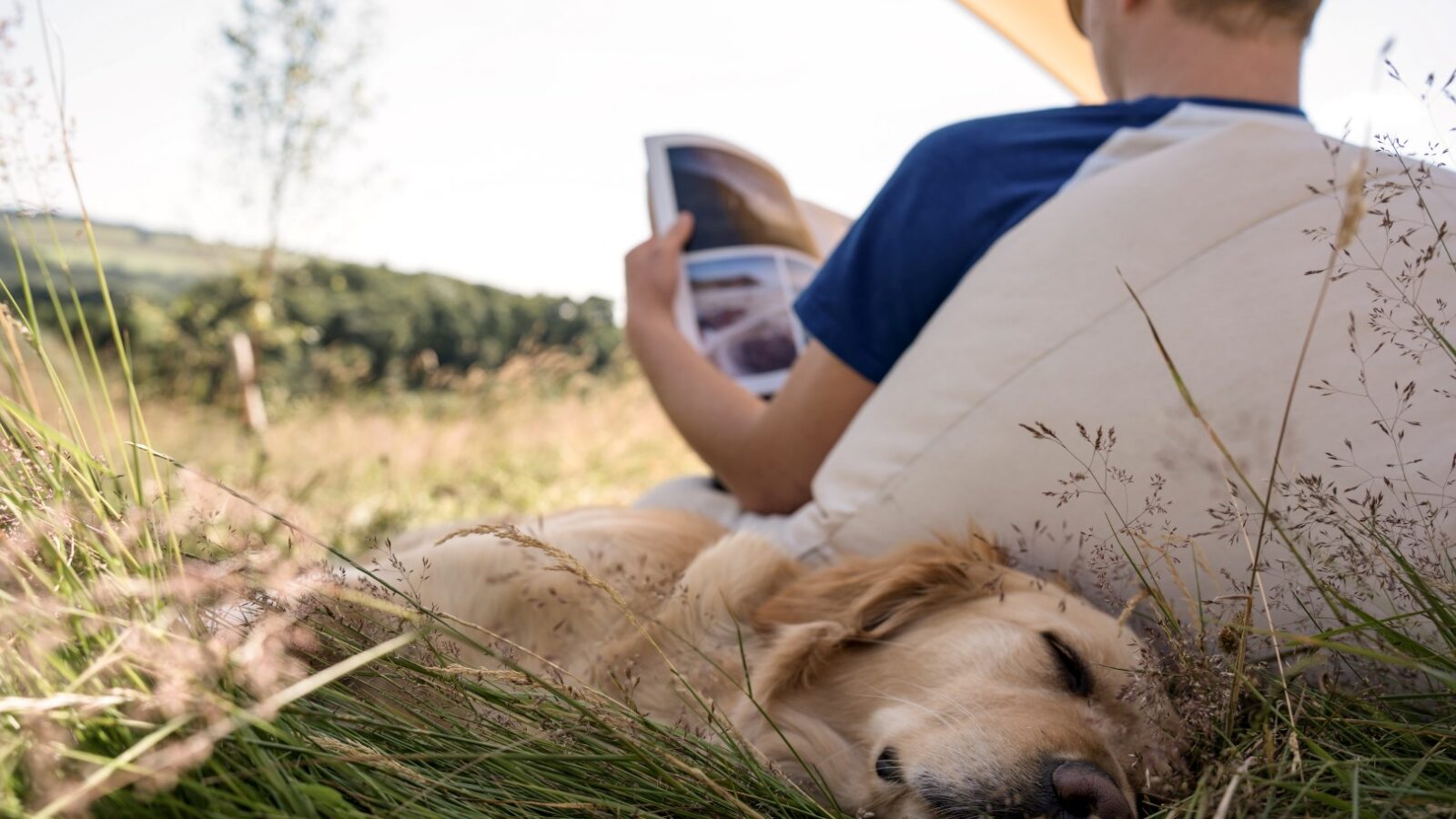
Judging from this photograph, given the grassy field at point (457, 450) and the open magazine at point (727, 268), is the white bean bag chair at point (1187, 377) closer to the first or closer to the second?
the open magazine at point (727, 268)

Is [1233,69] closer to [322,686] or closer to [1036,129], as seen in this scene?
[1036,129]

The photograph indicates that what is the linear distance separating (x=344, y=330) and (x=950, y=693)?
12655 mm

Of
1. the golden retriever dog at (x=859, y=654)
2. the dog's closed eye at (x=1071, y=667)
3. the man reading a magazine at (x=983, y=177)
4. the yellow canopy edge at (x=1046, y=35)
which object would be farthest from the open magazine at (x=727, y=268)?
the yellow canopy edge at (x=1046, y=35)

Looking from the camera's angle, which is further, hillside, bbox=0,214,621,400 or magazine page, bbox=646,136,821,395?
hillside, bbox=0,214,621,400

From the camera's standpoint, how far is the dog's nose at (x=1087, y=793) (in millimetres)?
1157

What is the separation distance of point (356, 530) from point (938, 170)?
3121 mm

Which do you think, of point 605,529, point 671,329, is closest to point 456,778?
point 605,529

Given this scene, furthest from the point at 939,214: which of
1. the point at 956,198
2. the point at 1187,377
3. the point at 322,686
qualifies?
the point at 322,686

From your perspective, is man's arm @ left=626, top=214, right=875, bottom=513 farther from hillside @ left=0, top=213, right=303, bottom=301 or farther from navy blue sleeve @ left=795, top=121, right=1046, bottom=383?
hillside @ left=0, top=213, right=303, bottom=301

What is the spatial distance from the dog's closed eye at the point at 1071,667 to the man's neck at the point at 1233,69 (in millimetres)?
1276

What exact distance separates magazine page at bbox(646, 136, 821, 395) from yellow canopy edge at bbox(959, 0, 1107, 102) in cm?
296

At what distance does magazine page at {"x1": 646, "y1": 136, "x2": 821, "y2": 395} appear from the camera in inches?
110

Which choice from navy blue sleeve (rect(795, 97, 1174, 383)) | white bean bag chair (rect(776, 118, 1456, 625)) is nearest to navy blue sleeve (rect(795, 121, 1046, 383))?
navy blue sleeve (rect(795, 97, 1174, 383))

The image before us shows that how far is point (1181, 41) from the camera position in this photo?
79.0 inches
